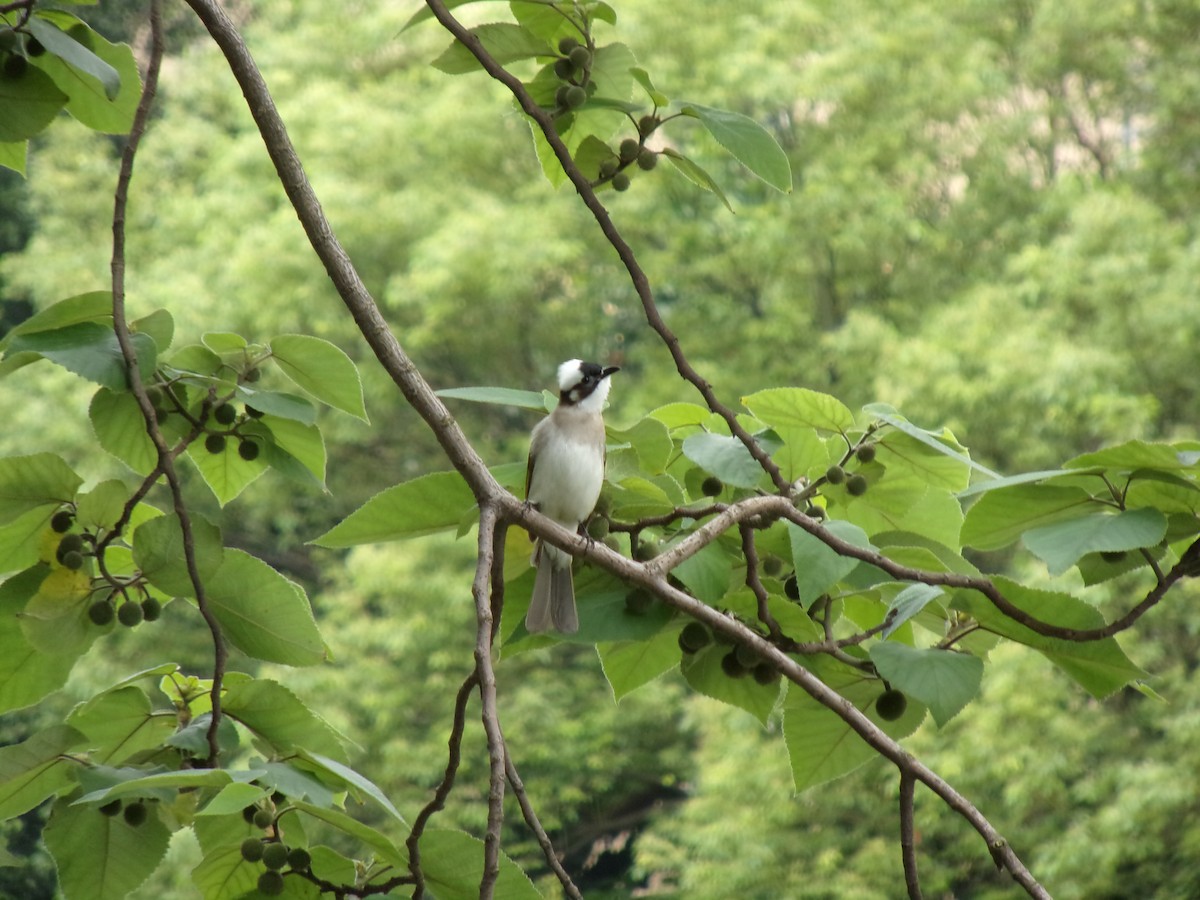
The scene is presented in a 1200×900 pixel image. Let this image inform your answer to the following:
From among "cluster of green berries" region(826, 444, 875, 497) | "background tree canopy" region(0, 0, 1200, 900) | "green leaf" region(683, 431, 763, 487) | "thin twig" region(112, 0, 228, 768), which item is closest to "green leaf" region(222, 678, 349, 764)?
"thin twig" region(112, 0, 228, 768)

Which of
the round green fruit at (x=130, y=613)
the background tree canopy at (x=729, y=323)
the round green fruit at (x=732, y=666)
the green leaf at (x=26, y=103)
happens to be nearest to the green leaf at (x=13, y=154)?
the green leaf at (x=26, y=103)

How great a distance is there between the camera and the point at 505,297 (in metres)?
12.9

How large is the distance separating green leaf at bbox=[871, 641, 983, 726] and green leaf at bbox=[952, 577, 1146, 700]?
0.04 metres

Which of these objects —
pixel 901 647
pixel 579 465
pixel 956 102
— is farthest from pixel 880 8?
pixel 901 647

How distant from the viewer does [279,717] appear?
1.07 meters

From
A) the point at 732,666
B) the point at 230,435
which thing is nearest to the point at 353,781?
the point at 732,666

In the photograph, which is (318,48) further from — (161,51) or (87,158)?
(161,51)

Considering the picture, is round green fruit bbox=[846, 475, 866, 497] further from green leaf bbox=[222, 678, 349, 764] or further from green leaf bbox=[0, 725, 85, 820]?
green leaf bbox=[0, 725, 85, 820]

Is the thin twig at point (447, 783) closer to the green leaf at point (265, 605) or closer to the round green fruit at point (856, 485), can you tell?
the green leaf at point (265, 605)

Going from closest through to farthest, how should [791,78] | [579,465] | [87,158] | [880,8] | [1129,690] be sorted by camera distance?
[579,465]
[1129,690]
[791,78]
[880,8]
[87,158]

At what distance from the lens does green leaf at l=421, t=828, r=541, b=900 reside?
987 mm

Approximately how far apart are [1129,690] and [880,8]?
7126mm

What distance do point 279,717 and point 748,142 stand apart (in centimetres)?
59

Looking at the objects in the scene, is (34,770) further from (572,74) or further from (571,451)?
(571,451)
